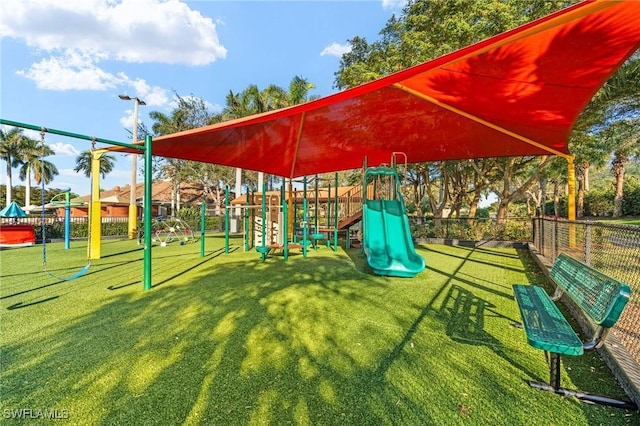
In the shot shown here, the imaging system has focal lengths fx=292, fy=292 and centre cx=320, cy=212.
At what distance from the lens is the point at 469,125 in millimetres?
6613

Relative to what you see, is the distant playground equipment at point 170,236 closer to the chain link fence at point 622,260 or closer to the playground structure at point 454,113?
the playground structure at point 454,113

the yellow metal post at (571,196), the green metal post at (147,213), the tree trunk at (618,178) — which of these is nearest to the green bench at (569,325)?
the yellow metal post at (571,196)

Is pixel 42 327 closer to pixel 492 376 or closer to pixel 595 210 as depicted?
pixel 492 376

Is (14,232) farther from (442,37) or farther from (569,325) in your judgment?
(442,37)

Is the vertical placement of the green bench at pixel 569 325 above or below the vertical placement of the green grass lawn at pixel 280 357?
above

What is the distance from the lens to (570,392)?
88.0 inches

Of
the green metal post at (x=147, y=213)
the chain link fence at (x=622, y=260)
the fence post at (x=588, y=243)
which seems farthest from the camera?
the green metal post at (x=147, y=213)

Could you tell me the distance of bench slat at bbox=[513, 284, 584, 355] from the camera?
6.63ft

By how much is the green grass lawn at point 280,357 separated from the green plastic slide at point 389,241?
2.82 feet

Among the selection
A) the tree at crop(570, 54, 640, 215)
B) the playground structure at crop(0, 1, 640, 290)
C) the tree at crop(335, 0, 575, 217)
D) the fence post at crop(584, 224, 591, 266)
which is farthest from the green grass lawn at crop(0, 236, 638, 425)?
the tree at crop(335, 0, 575, 217)

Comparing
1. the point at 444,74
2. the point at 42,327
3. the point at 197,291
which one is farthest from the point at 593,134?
the point at 42,327

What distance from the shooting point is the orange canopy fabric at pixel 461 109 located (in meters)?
3.15

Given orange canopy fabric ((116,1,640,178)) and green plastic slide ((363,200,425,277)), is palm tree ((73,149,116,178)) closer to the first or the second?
orange canopy fabric ((116,1,640,178))

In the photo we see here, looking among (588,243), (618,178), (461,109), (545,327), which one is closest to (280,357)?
(545,327)
